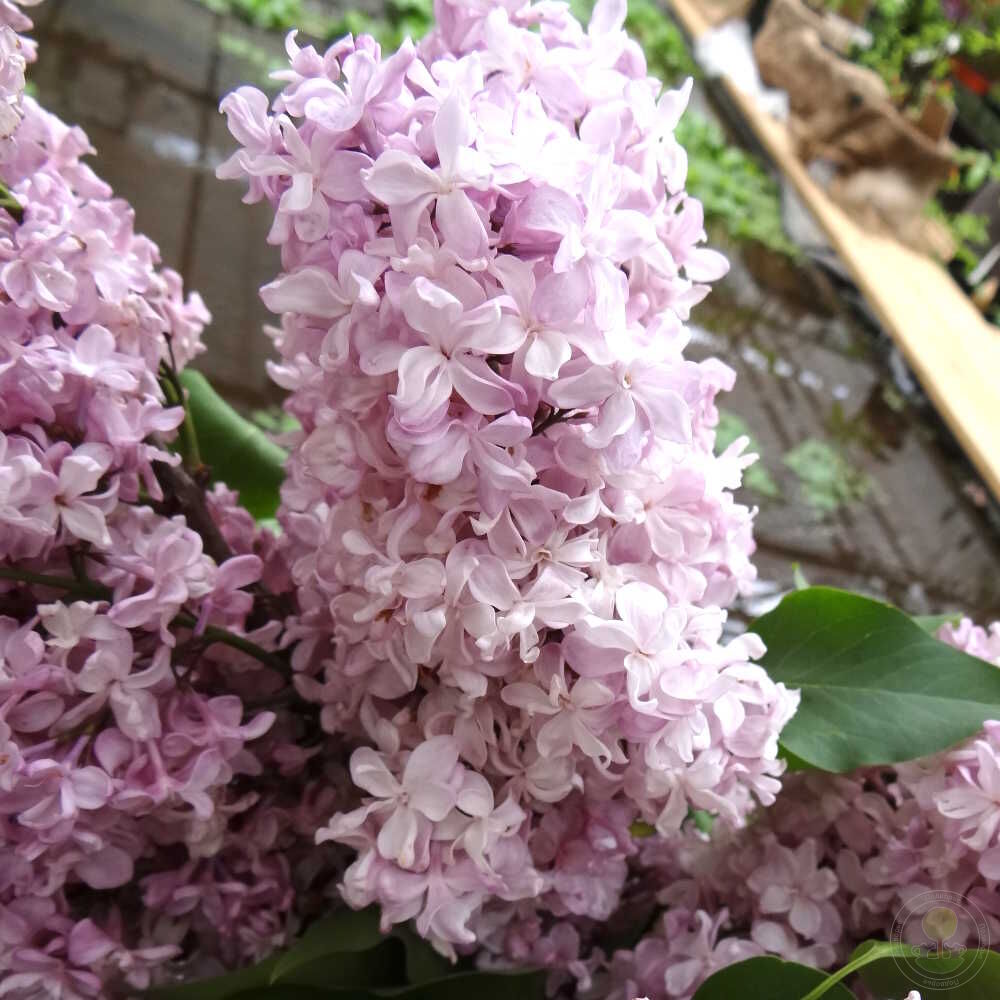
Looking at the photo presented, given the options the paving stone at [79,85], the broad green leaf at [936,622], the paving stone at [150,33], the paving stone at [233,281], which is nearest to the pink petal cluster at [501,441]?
the broad green leaf at [936,622]

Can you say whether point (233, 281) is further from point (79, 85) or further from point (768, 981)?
point (768, 981)

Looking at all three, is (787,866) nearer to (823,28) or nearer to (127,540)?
(127,540)

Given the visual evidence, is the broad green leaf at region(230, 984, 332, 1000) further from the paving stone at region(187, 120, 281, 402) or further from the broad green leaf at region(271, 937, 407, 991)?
the paving stone at region(187, 120, 281, 402)

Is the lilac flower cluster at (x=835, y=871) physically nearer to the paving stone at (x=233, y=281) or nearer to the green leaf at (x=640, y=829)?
the green leaf at (x=640, y=829)

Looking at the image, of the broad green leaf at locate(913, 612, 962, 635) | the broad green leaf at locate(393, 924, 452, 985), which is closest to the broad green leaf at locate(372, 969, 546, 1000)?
the broad green leaf at locate(393, 924, 452, 985)

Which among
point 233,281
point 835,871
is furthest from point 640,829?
point 233,281

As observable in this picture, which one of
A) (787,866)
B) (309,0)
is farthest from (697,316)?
(787,866)
